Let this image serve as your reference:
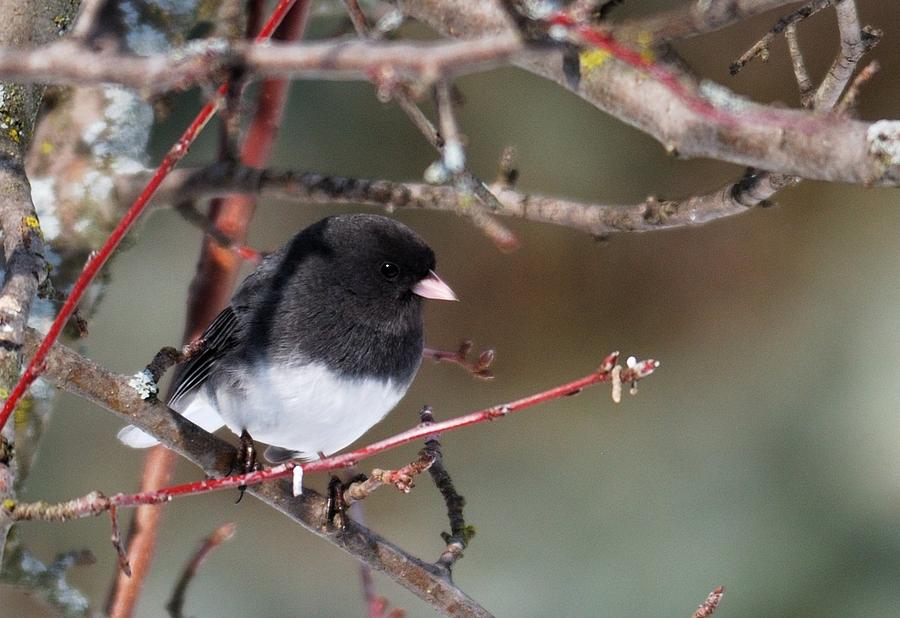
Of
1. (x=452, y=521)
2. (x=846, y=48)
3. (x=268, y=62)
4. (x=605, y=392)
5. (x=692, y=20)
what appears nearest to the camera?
(x=268, y=62)

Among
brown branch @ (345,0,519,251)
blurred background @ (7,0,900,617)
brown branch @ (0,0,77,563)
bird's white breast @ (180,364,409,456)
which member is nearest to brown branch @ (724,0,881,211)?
brown branch @ (345,0,519,251)

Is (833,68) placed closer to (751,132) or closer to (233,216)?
(751,132)

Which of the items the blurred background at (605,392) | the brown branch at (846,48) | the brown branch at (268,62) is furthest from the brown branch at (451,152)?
the blurred background at (605,392)

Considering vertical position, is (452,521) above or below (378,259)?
below

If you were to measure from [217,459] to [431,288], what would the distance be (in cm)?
63

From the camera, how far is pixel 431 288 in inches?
73.7

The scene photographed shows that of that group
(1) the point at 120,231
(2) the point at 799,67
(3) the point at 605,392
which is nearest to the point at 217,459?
(1) the point at 120,231

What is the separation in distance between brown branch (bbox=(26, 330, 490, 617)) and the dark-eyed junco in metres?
0.33

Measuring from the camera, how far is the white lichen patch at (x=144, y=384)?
1.23m

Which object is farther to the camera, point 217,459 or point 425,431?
point 217,459

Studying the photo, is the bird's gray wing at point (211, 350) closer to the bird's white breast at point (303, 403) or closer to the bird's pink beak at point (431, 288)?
the bird's white breast at point (303, 403)

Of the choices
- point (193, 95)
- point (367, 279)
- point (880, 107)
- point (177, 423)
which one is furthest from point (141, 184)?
point (880, 107)

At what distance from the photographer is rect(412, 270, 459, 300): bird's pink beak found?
1.85 meters

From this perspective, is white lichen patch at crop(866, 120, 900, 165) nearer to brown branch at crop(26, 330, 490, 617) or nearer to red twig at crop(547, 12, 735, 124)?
red twig at crop(547, 12, 735, 124)
